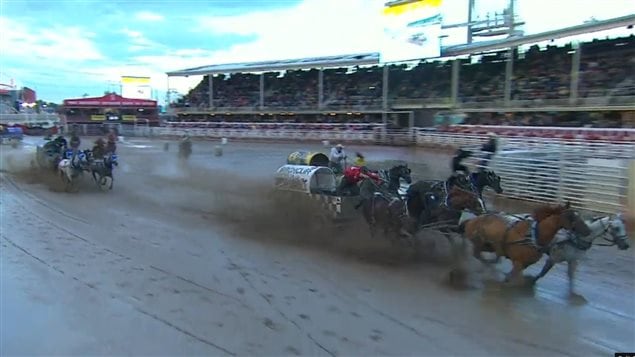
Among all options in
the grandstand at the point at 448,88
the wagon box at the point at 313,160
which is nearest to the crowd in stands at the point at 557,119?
the grandstand at the point at 448,88

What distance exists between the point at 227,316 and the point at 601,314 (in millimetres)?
4057

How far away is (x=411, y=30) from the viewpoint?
43.8 meters

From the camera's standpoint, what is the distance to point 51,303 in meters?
6.28

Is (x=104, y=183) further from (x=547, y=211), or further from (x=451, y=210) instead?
(x=547, y=211)

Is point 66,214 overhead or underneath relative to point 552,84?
underneath

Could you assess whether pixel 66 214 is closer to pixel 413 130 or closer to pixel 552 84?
pixel 413 130

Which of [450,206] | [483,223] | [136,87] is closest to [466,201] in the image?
[450,206]

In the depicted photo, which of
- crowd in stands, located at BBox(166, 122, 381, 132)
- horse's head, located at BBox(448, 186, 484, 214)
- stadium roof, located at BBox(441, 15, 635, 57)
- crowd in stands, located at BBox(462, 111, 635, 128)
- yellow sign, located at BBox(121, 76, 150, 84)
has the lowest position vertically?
horse's head, located at BBox(448, 186, 484, 214)

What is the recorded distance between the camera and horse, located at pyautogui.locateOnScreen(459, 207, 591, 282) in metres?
6.37

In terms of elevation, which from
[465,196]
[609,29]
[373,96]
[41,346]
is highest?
[609,29]

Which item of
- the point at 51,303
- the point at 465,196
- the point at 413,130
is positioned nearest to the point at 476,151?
the point at 465,196

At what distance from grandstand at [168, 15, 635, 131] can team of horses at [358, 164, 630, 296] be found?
25.0 m

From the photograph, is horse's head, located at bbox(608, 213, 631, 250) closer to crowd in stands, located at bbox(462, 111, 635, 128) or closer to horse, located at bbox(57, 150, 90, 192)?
horse, located at bbox(57, 150, 90, 192)

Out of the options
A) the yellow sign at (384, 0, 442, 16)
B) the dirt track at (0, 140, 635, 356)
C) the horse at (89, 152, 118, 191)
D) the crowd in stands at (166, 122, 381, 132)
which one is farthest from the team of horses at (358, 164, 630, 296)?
the crowd in stands at (166, 122, 381, 132)
